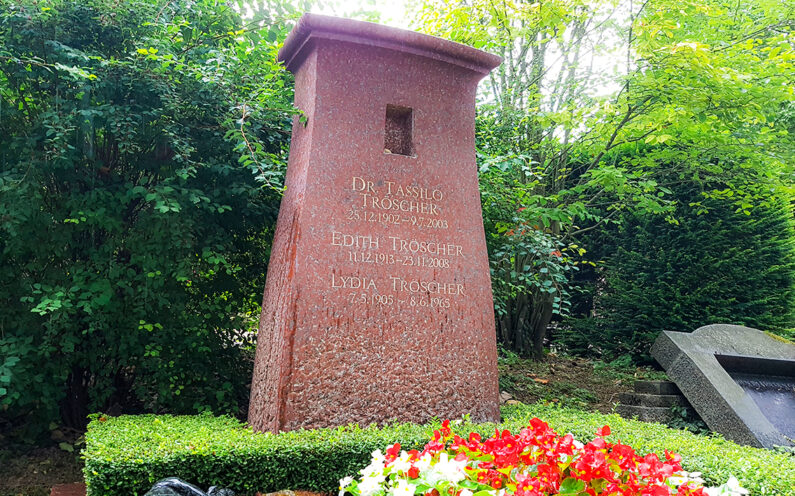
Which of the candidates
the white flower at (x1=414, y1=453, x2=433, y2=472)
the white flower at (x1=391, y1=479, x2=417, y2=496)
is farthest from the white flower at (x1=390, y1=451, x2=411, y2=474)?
the white flower at (x1=391, y1=479, x2=417, y2=496)

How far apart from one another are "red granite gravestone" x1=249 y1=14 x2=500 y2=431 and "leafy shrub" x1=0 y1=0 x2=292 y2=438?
45 centimetres

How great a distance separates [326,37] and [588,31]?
4.39 metres

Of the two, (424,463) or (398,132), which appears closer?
(424,463)

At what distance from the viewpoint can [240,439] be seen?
11.1 feet

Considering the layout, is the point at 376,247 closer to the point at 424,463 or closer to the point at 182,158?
the point at 182,158

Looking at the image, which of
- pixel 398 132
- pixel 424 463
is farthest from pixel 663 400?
pixel 424 463

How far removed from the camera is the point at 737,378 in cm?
549

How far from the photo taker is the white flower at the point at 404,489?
172 cm

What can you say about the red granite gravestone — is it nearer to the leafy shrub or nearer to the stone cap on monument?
the stone cap on monument

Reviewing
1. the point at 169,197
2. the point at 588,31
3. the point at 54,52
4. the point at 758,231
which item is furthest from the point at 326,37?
the point at 758,231

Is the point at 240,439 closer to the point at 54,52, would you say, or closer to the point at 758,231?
the point at 54,52

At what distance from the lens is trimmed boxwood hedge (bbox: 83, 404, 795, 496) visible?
2986 mm

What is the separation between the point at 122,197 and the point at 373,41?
2.15 m

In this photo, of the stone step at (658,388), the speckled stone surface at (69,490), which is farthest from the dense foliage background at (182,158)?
the stone step at (658,388)
